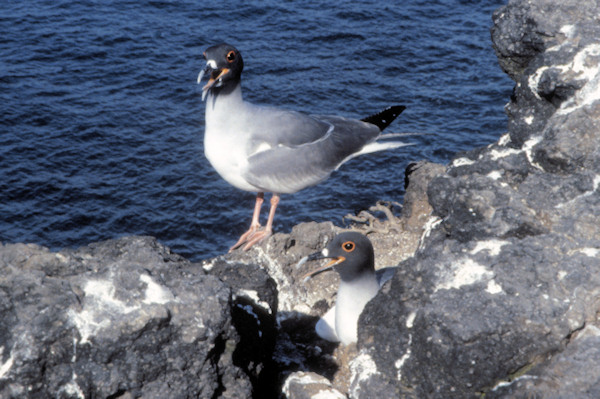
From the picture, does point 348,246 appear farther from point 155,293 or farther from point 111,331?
point 111,331

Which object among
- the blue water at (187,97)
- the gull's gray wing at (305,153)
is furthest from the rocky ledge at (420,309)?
the blue water at (187,97)

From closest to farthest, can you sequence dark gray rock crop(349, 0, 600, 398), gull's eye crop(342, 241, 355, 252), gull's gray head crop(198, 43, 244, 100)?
dark gray rock crop(349, 0, 600, 398) → gull's eye crop(342, 241, 355, 252) → gull's gray head crop(198, 43, 244, 100)

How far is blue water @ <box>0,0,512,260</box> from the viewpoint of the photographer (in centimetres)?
1418

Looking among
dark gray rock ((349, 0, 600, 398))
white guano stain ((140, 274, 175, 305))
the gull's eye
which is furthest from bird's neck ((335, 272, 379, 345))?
white guano stain ((140, 274, 175, 305))

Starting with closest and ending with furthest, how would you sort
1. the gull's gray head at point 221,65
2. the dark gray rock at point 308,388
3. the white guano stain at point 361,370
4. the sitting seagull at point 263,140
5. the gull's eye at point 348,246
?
the white guano stain at point 361,370 < the dark gray rock at point 308,388 < the gull's eye at point 348,246 < the gull's gray head at point 221,65 < the sitting seagull at point 263,140

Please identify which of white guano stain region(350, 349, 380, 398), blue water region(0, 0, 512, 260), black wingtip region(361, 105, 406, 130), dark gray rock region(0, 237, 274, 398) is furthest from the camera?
blue water region(0, 0, 512, 260)

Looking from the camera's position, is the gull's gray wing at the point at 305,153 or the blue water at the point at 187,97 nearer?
the gull's gray wing at the point at 305,153

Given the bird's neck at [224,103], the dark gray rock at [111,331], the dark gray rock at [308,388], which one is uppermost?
the dark gray rock at [111,331]

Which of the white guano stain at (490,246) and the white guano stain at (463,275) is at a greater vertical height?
the white guano stain at (490,246)

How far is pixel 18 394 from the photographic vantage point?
469cm

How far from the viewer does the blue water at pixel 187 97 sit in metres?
14.2

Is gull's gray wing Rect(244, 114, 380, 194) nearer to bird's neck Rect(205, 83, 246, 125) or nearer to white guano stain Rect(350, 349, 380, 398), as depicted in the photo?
bird's neck Rect(205, 83, 246, 125)

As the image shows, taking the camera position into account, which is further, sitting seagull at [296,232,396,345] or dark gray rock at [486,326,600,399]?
sitting seagull at [296,232,396,345]

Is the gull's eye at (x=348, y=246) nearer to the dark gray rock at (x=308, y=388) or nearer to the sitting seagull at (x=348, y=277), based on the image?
the sitting seagull at (x=348, y=277)
